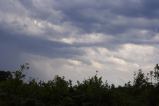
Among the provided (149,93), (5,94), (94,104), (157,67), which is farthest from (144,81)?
(5,94)

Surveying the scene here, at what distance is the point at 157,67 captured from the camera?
79.3 ft

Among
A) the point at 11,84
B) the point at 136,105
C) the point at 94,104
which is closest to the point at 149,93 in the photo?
the point at 136,105

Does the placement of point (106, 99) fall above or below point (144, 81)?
below

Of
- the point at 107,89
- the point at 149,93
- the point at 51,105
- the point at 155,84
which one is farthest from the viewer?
the point at 155,84

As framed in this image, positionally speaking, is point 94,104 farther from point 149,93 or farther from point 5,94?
point 149,93

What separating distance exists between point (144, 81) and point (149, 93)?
4.34 metres

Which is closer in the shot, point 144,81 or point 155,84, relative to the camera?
point 155,84

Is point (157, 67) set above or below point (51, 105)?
above

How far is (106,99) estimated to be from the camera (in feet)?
54.0

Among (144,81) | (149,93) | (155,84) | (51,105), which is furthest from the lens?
(144,81)

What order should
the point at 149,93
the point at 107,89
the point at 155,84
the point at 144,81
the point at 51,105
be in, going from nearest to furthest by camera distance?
1. the point at 51,105
2. the point at 107,89
3. the point at 149,93
4. the point at 155,84
5. the point at 144,81

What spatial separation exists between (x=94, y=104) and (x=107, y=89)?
3.10 ft

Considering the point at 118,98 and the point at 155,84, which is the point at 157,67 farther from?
the point at 118,98

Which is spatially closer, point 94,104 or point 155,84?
point 94,104
